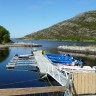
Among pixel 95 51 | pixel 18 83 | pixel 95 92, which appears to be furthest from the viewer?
pixel 95 51

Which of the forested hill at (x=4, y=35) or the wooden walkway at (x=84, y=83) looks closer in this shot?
the wooden walkway at (x=84, y=83)

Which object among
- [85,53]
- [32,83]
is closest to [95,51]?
[85,53]

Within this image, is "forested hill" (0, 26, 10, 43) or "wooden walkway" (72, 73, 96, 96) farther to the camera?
"forested hill" (0, 26, 10, 43)

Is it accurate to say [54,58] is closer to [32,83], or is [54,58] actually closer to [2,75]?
[2,75]

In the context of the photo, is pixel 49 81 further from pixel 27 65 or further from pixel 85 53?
pixel 85 53

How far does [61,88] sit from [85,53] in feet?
230

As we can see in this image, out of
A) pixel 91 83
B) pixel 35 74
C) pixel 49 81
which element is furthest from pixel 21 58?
pixel 91 83

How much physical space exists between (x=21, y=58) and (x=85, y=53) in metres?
32.2

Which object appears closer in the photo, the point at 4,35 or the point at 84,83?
the point at 84,83

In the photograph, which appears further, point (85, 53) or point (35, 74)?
point (85, 53)

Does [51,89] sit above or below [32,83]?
above

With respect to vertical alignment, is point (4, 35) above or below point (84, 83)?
above

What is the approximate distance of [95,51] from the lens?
8412 cm

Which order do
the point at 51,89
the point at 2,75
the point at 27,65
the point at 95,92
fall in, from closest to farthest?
the point at 51,89 → the point at 95,92 → the point at 2,75 → the point at 27,65
